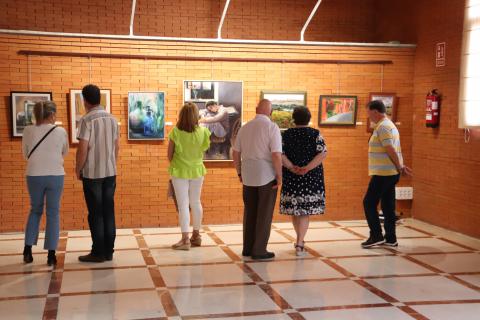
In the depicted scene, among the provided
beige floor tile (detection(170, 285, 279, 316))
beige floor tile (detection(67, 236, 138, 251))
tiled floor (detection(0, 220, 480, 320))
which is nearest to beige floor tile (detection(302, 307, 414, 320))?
tiled floor (detection(0, 220, 480, 320))

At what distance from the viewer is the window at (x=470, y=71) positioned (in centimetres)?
786

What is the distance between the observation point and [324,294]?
5395 millimetres

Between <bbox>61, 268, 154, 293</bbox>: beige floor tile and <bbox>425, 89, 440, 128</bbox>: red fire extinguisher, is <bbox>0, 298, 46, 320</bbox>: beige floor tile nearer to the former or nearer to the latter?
<bbox>61, 268, 154, 293</bbox>: beige floor tile

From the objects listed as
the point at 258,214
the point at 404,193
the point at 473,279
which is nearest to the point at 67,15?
the point at 258,214

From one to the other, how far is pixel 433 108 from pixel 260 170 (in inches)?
132

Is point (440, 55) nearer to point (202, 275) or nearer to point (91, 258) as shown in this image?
point (202, 275)

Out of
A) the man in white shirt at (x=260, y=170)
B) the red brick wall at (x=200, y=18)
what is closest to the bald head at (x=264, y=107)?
the man in white shirt at (x=260, y=170)

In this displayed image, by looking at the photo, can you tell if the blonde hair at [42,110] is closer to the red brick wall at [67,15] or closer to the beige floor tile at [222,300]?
the beige floor tile at [222,300]

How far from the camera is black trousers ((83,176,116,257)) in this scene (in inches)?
249

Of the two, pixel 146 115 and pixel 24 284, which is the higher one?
pixel 146 115

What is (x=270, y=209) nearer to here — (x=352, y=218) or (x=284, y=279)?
(x=284, y=279)

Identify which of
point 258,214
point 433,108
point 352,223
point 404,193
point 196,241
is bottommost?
point 352,223

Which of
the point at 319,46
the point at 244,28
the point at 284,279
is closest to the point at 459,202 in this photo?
the point at 319,46

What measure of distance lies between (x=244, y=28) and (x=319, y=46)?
131 cm
